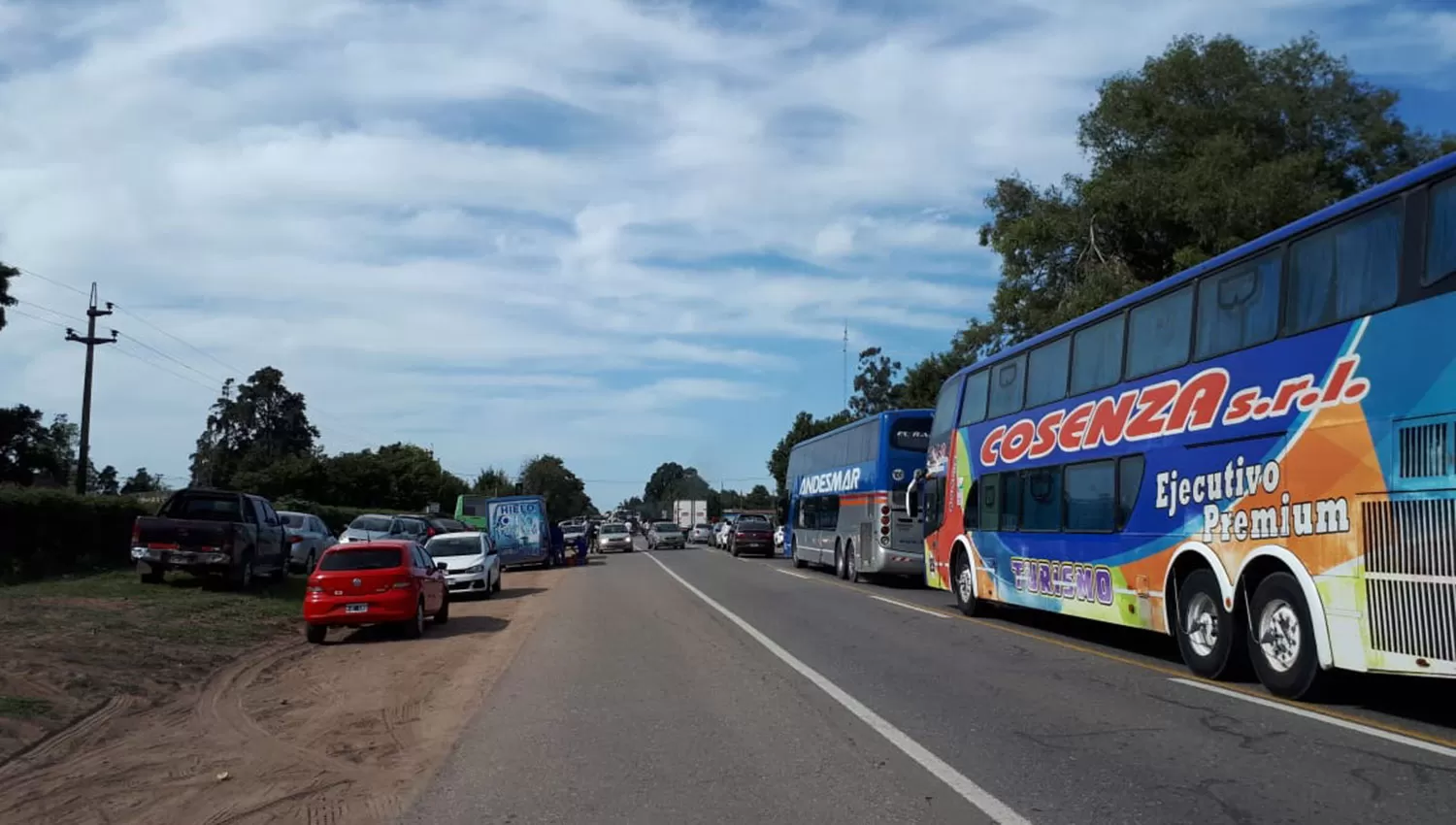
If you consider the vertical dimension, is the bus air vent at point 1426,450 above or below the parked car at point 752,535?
above

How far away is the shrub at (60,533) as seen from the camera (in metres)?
23.5

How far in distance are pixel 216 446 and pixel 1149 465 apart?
93279 mm

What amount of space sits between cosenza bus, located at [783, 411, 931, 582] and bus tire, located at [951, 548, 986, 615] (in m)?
6.38

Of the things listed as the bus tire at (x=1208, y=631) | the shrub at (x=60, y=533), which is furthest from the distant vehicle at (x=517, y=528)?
the bus tire at (x=1208, y=631)

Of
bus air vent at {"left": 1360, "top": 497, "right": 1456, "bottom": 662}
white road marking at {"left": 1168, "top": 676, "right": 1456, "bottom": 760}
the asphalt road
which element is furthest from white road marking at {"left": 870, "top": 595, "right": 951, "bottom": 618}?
bus air vent at {"left": 1360, "top": 497, "right": 1456, "bottom": 662}

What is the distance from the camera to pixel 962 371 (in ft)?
68.0

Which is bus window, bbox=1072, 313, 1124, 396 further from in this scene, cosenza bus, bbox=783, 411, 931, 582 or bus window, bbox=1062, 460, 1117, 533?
cosenza bus, bbox=783, 411, 931, 582

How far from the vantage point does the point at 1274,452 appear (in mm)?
10938

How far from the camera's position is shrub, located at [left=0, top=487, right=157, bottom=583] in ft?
77.2

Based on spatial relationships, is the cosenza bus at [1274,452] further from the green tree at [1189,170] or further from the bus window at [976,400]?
the green tree at [1189,170]

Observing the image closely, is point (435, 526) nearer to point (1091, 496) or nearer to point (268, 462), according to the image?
point (1091, 496)

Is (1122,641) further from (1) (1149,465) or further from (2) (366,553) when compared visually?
(2) (366,553)

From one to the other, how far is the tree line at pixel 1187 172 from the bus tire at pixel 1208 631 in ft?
62.9

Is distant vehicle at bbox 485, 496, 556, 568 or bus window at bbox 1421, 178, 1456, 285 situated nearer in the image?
bus window at bbox 1421, 178, 1456, 285
